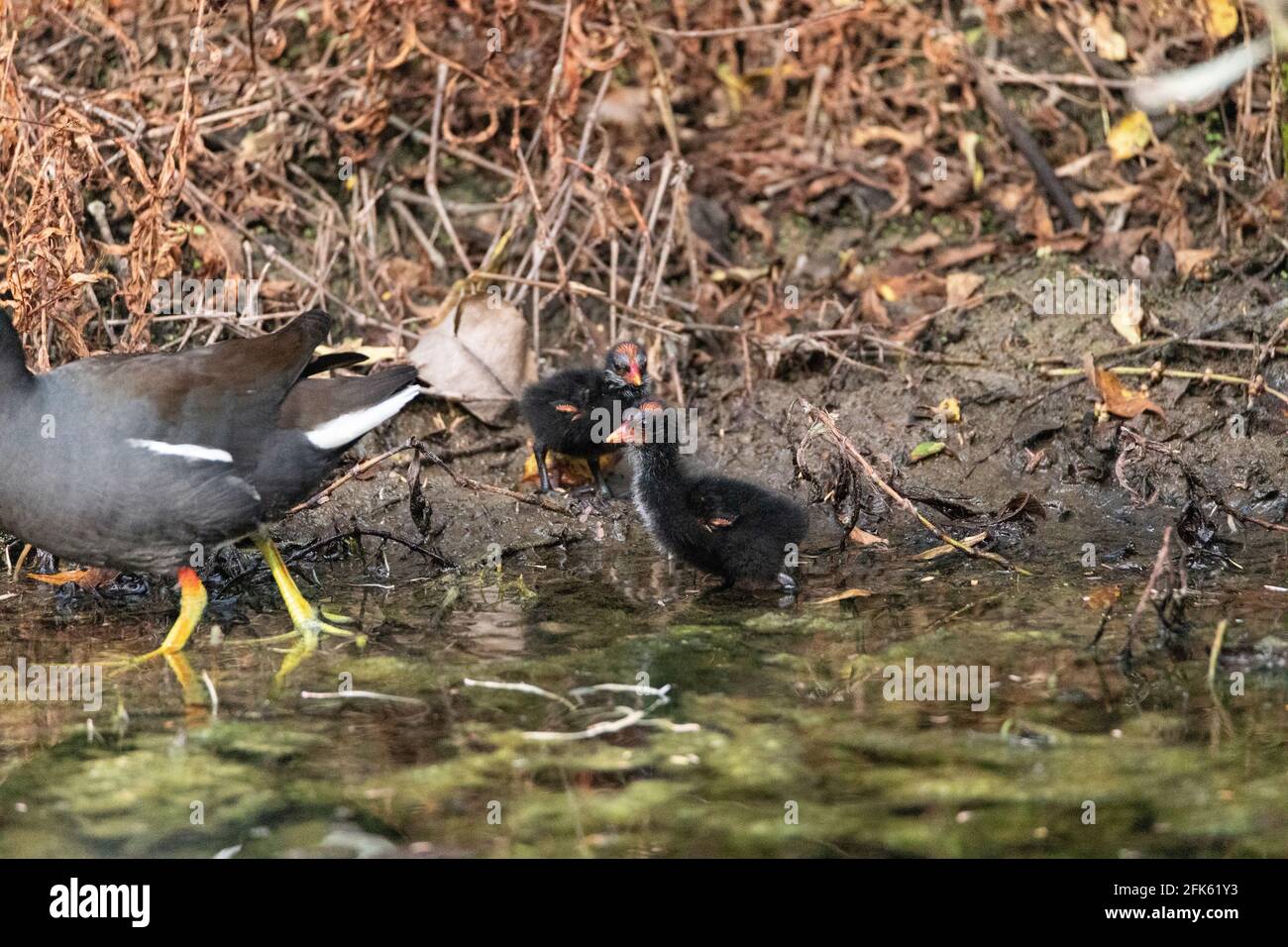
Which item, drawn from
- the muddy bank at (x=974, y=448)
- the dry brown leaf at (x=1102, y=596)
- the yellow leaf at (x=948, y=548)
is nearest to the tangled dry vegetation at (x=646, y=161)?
the muddy bank at (x=974, y=448)

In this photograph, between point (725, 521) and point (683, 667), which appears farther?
point (725, 521)

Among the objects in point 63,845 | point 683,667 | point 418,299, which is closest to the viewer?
point 63,845

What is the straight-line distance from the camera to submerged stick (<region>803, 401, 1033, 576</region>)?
191 inches

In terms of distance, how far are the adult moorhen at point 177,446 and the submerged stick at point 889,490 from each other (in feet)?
4.43

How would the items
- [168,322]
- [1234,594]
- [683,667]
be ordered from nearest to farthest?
1. [683,667]
2. [1234,594]
3. [168,322]

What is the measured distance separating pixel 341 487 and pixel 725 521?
Answer: 5.82ft

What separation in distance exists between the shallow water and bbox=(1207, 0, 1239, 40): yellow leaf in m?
3.24

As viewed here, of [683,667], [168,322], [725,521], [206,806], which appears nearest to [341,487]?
[168,322]

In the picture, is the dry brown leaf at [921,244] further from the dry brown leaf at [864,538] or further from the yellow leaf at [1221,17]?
the dry brown leaf at [864,538]

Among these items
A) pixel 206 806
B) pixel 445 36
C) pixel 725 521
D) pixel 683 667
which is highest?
pixel 445 36

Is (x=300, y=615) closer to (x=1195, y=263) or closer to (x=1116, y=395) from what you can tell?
(x=1116, y=395)

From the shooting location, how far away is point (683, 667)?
4.41m

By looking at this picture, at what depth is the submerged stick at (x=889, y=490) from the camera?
191 inches

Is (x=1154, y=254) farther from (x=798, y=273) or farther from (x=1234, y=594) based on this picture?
(x=1234, y=594)
